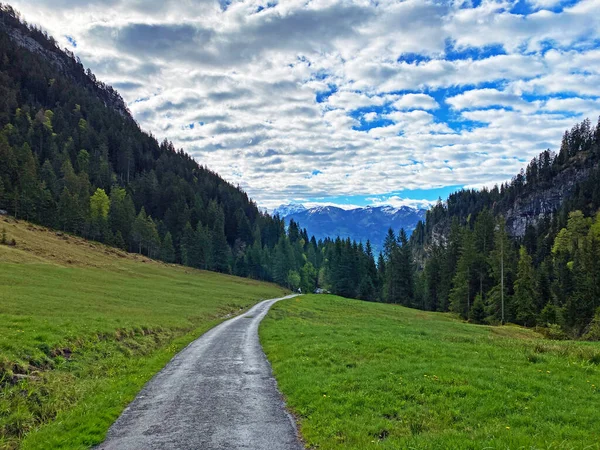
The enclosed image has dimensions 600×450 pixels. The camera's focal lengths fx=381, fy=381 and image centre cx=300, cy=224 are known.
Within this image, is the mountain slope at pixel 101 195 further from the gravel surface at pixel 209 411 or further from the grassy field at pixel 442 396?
the grassy field at pixel 442 396

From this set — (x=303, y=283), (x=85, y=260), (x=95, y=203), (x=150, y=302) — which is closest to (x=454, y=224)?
(x=303, y=283)

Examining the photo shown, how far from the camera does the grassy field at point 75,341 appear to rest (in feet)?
40.5

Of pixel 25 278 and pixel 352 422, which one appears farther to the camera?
pixel 25 278

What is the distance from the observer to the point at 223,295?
69.0 meters

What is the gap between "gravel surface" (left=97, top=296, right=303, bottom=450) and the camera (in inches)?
413

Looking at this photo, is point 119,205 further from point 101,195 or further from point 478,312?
point 478,312

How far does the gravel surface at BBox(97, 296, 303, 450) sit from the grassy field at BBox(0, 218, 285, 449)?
32.1 inches

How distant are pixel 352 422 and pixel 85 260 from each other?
70772mm

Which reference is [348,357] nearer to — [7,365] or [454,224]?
[7,365]

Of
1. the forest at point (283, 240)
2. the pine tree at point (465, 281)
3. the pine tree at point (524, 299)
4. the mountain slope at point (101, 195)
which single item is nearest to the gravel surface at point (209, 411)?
the forest at point (283, 240)

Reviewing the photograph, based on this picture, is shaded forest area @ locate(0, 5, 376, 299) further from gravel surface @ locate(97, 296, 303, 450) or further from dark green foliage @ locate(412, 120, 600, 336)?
gravel surface @ locate(97, 296, 303, 450)

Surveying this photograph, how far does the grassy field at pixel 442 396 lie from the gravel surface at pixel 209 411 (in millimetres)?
752

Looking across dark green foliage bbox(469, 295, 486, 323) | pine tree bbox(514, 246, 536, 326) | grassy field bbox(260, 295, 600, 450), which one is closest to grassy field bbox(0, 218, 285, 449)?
grassy field bbox(260, 295, 600, 450)

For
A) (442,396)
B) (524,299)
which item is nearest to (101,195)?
(524,299)
